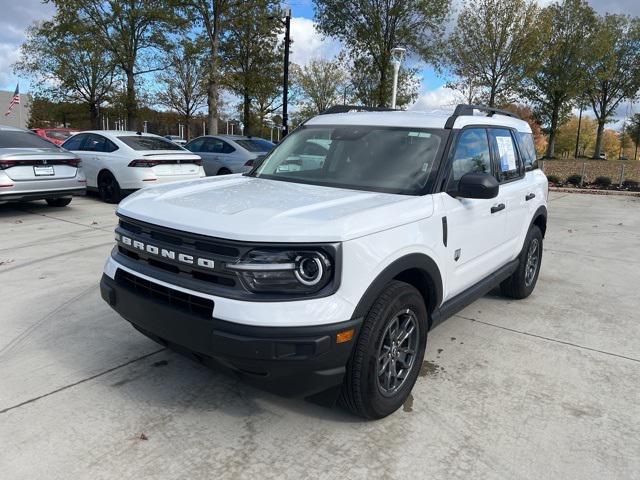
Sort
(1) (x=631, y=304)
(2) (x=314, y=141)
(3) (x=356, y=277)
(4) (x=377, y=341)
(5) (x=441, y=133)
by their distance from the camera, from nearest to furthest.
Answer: (3) (x=356, y=277)
(4) (x=377, y=341)
(5) (x=441, y=133)
(2) (x=314, y=141)
(1) (x=631, y=304)

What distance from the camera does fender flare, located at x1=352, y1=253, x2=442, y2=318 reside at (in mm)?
2561

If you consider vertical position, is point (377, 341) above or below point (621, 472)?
above

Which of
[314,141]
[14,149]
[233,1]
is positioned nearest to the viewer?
[314,141]

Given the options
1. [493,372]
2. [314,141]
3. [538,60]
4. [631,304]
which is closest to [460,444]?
[493,372]

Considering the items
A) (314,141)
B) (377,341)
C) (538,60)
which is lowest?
(377,341)

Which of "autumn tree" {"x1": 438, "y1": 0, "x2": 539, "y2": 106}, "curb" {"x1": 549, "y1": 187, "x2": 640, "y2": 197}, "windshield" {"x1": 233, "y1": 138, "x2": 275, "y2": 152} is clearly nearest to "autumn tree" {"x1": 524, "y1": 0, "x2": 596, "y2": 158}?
"autumn tree" {"x1": 438, "y1": 0, "x2": 539, "y2": 106}

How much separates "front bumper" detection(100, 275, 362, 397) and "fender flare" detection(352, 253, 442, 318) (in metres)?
0.11

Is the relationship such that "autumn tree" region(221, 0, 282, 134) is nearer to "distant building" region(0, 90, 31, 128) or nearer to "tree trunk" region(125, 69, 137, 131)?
"tree trunk" region(125, 69, 137, 131)

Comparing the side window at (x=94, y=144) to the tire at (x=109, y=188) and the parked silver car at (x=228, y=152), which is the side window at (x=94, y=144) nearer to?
the tire at (x=109, y=188)

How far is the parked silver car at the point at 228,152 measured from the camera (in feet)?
39.4

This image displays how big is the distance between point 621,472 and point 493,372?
1104 millimetres

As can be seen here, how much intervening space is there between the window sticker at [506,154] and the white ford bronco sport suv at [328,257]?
0.31 metres

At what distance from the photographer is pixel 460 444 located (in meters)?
2.75

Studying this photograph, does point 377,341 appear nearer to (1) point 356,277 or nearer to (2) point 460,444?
(1) point 356,277
